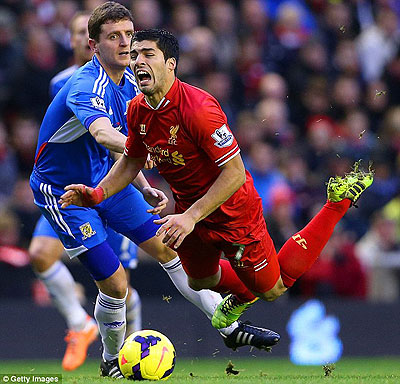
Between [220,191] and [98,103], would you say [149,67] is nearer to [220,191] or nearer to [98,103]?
[98,103]

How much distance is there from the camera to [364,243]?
1252 centimetres

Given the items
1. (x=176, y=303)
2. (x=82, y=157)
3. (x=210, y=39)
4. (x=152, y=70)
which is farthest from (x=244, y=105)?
(x=152, y=70)

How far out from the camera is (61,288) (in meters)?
9.31

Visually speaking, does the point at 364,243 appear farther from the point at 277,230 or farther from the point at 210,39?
the point at 210,39

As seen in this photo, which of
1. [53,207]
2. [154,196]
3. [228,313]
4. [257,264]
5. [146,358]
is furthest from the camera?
[53,207]

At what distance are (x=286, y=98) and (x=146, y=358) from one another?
272 inches

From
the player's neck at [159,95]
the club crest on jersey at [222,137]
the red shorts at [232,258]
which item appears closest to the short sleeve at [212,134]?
the club crest on jersey at [222,137]

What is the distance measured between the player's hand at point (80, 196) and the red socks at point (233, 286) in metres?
1.25

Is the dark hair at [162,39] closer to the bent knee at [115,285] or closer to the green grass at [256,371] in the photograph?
the bent knee at [115,285]

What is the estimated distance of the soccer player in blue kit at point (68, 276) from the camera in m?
8.78

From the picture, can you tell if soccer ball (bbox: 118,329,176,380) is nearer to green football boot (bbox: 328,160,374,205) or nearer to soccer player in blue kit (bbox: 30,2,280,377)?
soccer player in blue kit (bbox: 30,2,280,377)

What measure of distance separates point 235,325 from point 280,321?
3565 millimetres

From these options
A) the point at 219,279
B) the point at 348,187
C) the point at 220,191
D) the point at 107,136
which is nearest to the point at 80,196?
the point at 107,136

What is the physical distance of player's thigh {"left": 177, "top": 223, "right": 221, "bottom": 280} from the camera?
715 centimetres
